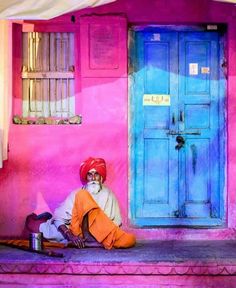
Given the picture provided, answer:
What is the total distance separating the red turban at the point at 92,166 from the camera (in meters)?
7.44

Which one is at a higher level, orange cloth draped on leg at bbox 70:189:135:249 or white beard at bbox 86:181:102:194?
white beard at bbox 86:181:102:194

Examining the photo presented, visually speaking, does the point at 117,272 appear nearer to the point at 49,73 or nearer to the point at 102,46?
the point at 49,73

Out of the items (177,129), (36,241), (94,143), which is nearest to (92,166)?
(94,143)

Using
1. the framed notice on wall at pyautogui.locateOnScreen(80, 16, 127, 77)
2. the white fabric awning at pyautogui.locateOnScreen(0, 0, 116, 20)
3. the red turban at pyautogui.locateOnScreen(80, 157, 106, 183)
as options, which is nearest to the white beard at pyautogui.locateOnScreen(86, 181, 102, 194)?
the red turban at pyautogui.locateOnScreen(80, 157, 106, 183)

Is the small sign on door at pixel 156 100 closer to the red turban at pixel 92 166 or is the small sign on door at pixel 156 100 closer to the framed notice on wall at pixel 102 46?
the framed notice on wall at pixel 102 46

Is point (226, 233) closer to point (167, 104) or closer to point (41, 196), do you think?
point (167, 104)

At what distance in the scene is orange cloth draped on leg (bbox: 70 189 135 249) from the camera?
23.5 ft

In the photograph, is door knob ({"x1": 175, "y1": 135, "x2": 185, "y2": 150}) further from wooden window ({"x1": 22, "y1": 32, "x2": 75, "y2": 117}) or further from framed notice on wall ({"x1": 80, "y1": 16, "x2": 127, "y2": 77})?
wooden window ({"x1": 22, "y1": 32, "x2": 75, "y2": 117})

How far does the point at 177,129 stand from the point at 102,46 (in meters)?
1.35

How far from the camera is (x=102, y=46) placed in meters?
7.72

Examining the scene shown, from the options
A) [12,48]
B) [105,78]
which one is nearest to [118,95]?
[105,78]

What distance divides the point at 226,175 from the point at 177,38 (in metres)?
1.77

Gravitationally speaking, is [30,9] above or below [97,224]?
above

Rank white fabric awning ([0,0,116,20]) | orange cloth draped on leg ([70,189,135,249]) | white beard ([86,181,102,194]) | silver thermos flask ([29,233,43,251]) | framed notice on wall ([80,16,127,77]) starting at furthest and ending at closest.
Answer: framed notice on wall ([80,16,127,77]), white beard ([86,181,102,194]), orange cloth draped on leg ([70,189,135,249]), silver thermos flask ([29,233,43,251]), white fabric awning ([0,0,116,20])
